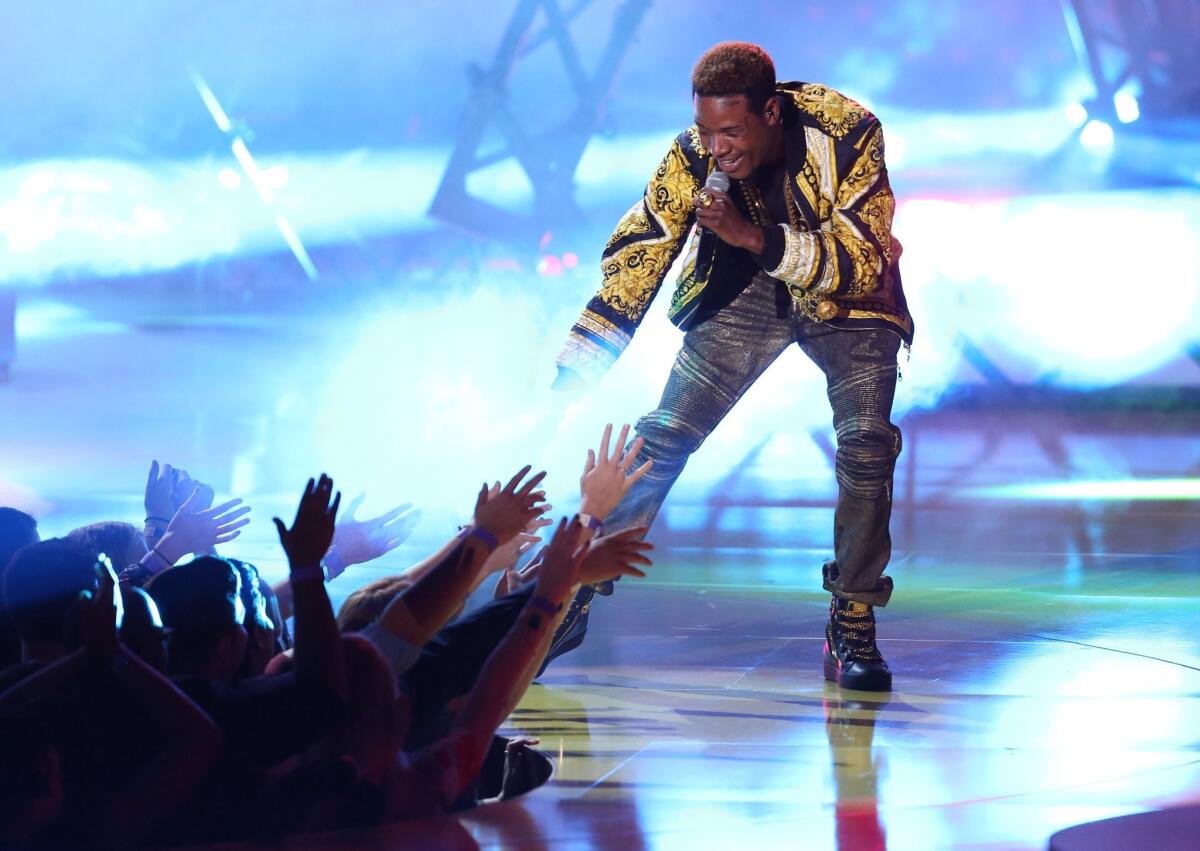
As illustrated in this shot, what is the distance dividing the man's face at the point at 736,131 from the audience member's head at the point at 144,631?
5.53 ft

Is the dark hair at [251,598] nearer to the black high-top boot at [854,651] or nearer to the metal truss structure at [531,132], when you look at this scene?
the black high-top boot at [854,651]

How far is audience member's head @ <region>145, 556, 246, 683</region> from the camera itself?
78.0 inches

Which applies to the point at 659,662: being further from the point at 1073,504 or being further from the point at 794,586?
the point at 1073,504

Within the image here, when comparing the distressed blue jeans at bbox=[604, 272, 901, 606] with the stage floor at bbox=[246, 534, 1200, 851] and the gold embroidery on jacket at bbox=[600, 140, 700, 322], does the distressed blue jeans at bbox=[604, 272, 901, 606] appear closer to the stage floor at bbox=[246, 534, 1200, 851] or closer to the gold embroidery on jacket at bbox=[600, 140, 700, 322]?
the gold embroidery on jacket at bbox=[600, 140, 700, 322]

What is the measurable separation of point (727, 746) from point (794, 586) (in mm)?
2471

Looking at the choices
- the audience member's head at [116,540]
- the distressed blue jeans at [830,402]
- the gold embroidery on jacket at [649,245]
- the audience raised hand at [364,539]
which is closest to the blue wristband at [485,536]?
the audience raised hand at [364,539]

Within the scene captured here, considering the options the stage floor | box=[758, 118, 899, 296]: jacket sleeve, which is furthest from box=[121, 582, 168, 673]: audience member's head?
box=[758, 118, 899, 296]: jacket sleeve

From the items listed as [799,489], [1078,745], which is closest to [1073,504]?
[799,489]

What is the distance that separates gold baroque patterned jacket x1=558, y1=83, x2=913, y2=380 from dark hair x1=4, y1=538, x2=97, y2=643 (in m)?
1.61

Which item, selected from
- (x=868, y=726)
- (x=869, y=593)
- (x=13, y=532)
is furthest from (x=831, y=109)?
(x=13, y=532)

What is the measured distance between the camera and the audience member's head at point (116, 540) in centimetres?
280

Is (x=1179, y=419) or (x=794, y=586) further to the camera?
(x=1179, y=419)

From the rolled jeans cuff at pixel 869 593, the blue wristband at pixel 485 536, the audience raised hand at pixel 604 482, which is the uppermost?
the audience raised hand at pixel 604 482

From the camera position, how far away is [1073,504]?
7.41m
